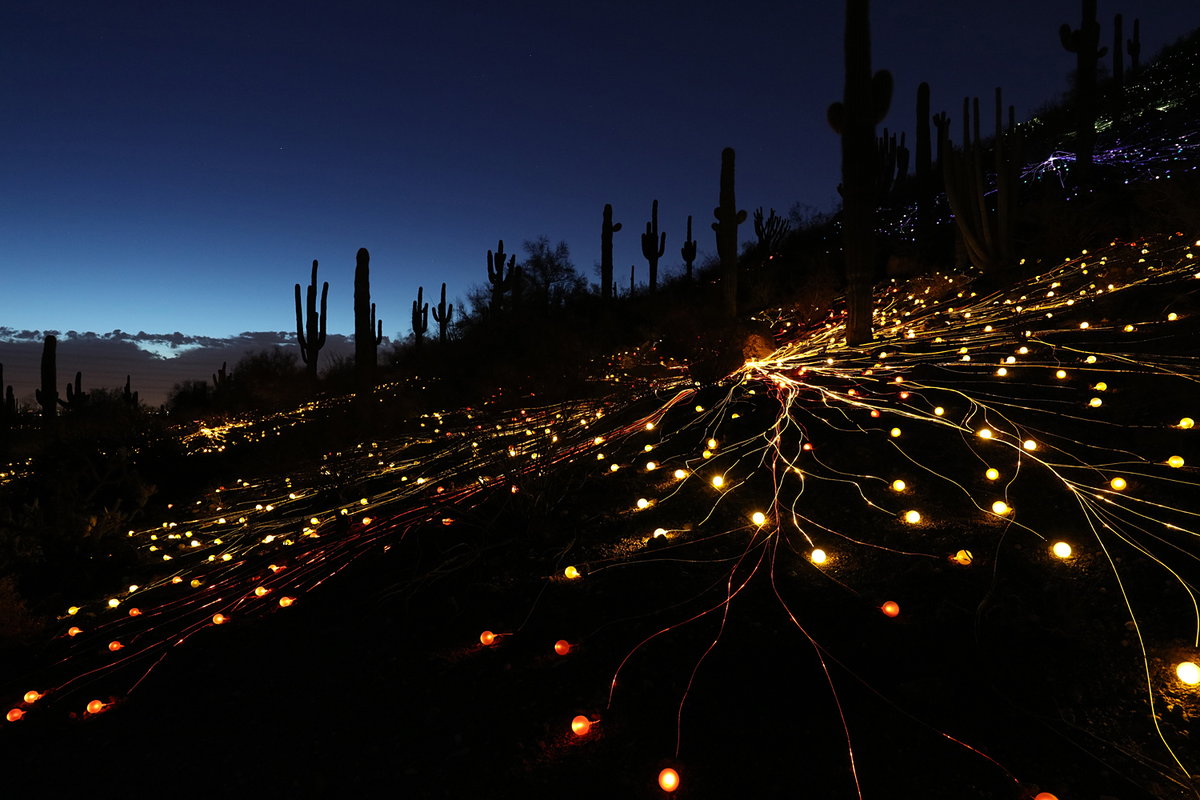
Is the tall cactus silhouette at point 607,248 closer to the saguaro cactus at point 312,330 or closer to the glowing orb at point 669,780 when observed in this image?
the saguaro cactus at point 312,330

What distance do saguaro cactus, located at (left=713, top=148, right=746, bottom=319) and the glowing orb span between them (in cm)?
936

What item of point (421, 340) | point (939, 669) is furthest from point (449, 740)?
point (421, 340)

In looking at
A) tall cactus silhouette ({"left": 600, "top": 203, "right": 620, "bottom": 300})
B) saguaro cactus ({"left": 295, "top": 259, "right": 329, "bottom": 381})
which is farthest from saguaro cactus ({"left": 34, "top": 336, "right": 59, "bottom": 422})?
tall cactus silhouette ({"left": 600, "top": 203, "right": 620, "bottom": 300})

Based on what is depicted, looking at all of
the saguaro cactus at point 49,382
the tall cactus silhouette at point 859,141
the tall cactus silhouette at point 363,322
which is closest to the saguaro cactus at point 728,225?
the tall cactus silhouette at point 859,141

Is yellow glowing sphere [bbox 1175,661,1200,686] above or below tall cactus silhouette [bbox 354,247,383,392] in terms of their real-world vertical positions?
below

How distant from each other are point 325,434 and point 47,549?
5.21 m

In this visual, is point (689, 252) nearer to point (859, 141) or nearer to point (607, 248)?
point (607, 248)

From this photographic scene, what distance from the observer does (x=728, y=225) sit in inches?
428

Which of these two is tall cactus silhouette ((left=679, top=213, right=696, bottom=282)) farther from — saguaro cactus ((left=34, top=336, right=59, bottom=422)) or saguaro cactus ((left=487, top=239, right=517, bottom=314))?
saguaro cactus ((left=34, top=336, right=59, bottom=422))

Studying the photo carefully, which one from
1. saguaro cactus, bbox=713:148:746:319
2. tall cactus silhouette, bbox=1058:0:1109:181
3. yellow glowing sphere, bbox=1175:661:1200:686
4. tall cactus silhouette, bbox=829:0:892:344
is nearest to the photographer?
yellow glowing sphere, bbox=1175:661:1200:686

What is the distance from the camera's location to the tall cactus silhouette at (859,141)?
7094 mm

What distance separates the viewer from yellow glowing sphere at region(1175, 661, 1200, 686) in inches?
84.0

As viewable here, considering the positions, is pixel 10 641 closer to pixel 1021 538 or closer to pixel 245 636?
pixel 245 636

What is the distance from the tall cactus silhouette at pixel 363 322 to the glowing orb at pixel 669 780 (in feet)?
44.0
